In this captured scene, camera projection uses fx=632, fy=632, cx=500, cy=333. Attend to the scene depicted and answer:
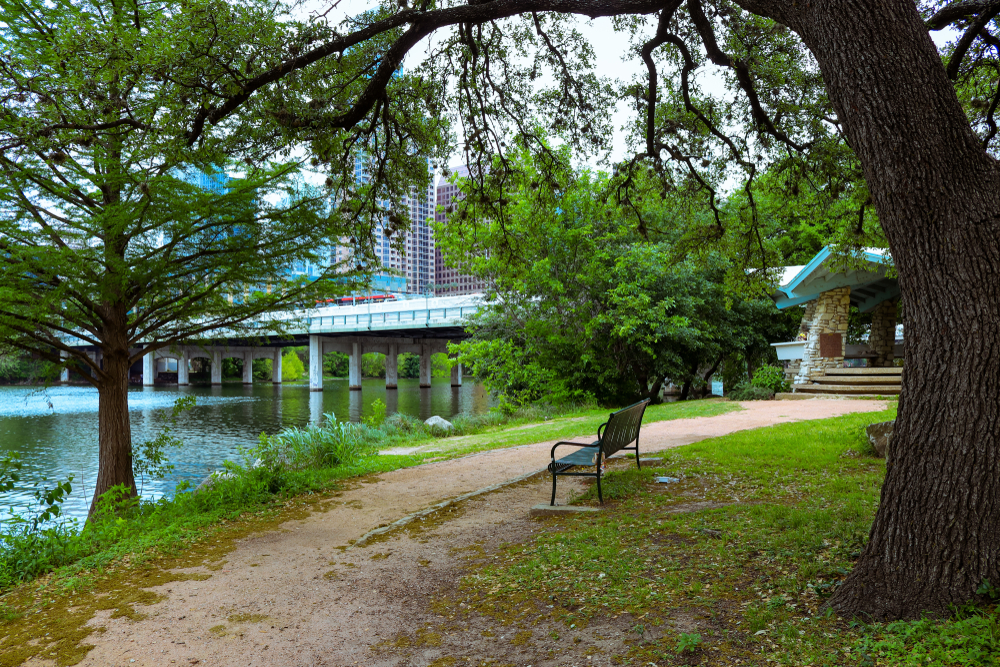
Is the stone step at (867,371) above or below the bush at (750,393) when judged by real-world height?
above

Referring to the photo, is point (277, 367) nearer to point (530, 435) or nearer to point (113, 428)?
point (530, 435)

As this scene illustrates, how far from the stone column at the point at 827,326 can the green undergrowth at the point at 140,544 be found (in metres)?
12.6

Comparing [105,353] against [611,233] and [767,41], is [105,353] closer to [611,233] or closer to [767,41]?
[767,41]

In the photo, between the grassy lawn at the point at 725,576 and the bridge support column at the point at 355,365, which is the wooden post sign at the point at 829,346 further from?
the bridge support column at the point at 355,365

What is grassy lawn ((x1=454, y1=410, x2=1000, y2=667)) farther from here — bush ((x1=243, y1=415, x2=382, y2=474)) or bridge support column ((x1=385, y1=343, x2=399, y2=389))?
bridge support column ((x1=385, y1=343, x2=399, y2=389))

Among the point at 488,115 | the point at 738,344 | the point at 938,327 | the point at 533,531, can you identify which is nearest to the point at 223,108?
the point at 488,115

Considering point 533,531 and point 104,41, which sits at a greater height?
point 104,41

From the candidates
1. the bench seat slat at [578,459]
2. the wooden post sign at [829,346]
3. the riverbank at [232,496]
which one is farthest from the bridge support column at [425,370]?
the bench seat slat at [578,459]

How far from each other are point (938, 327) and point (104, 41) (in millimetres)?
6659

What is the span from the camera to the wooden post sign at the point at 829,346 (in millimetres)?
17875

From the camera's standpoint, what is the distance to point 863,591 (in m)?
3.19

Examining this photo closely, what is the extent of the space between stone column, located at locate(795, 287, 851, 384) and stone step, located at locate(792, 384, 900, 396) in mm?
471

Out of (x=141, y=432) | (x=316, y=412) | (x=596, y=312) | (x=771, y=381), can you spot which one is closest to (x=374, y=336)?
(x=316, y=412)

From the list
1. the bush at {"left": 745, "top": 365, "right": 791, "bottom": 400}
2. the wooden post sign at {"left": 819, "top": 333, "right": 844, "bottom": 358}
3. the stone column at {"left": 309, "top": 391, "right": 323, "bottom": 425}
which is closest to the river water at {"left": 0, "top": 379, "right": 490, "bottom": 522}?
the stone column at {"left": 309, "top": 391, "right": 323, "bottom": 425}
